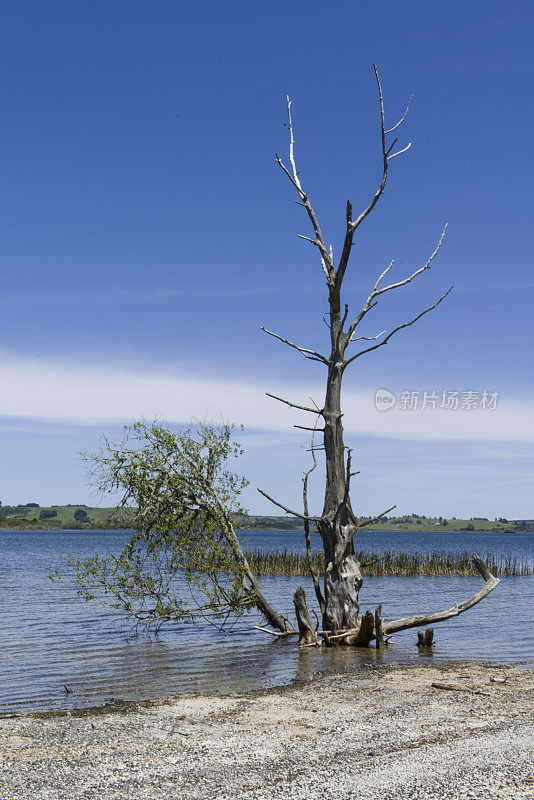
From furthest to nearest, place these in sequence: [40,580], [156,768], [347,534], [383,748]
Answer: [40,580] < [347,534] < [383,748] < [156,768]

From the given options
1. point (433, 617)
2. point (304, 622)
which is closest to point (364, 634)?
point (304, 622)

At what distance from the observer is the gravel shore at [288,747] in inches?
250

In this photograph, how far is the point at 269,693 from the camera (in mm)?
11781

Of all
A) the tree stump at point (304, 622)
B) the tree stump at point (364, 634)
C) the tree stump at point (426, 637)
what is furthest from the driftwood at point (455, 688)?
the tree stump at point (304, 622)

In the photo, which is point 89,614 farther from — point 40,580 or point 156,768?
point 156,768

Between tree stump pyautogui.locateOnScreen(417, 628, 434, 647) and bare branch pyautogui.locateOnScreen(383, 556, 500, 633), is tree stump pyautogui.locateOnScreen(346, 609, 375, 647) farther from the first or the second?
tree stump pyautogui.locateOnScreen(417, 628, 434, 647)

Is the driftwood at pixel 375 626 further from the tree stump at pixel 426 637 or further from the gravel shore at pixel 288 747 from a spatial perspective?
the gravel shore at pixel 288 747

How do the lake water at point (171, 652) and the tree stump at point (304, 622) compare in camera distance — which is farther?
the tree stump at point (304, 622)

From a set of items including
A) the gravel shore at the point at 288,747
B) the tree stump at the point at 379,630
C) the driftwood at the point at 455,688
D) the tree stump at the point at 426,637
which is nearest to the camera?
the gravel shore at the point at 288,747

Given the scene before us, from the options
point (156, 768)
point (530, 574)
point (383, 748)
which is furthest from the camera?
point (530, 574)

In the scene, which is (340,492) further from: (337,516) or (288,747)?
(288,747)

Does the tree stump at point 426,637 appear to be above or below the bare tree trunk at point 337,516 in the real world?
below

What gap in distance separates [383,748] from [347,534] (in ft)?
31.8

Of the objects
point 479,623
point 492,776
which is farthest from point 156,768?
point 479,623
